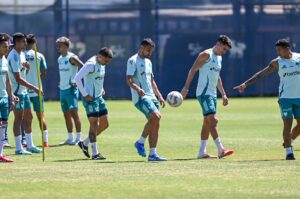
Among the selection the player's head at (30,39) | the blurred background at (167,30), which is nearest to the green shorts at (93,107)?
the player's head at (30,39)

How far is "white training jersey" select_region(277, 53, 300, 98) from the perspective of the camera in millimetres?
20172

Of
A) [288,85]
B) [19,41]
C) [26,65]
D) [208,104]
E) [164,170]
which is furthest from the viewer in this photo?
[26,65]

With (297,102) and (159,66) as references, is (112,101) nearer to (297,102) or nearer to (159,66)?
(159,66)

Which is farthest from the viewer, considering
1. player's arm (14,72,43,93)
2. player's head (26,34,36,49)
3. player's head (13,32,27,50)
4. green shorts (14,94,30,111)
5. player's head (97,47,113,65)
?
player's head (26,34,36,49)

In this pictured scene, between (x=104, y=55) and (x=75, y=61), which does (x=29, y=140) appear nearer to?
(x=75, y=61)

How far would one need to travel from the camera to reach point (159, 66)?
1859 inches

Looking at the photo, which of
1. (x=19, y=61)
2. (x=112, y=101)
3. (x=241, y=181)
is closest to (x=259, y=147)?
(x=19, y=61)

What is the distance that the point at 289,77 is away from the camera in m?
20.2

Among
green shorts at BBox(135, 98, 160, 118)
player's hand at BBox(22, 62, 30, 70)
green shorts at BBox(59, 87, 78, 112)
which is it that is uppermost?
player's hand at BBox(22, 62, 30, 70)

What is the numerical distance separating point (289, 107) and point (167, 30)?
27546 millimetres

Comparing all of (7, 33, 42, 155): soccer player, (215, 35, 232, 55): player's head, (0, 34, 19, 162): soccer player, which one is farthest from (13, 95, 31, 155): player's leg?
(215, 35, 232, 55): player's head

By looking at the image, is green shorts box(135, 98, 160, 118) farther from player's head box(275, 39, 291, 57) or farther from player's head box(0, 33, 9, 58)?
player's head box(0, 33, 9, 58)

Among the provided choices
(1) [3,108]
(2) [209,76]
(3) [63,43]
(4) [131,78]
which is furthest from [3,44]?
(3) [63,43]

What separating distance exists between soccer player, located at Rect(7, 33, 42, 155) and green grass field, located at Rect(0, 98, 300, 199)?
41cm
